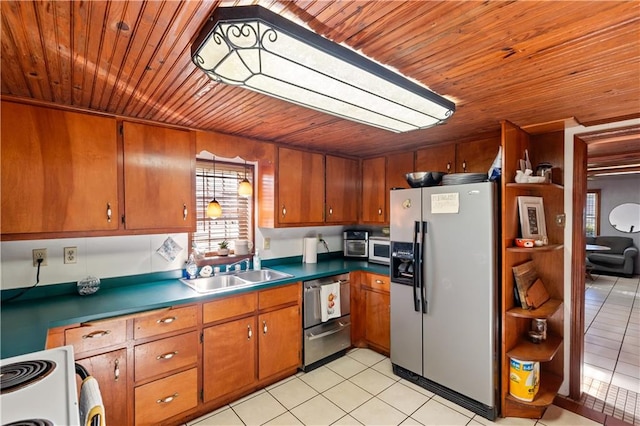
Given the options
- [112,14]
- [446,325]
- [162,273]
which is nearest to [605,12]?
[112,14]

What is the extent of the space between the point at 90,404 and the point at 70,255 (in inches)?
64.8

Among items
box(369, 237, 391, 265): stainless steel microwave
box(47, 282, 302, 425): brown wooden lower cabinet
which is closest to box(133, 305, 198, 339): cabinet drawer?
box(47, 282, 302, 425): brown wooden lower cabinet

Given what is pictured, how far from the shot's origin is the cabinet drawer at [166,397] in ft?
6.33

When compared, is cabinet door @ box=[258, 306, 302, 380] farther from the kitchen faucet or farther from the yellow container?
the yellow container

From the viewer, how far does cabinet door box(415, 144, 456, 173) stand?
9.65 ft

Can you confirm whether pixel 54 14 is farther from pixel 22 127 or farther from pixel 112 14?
pixel 22 127

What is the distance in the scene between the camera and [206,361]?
2.21 metres

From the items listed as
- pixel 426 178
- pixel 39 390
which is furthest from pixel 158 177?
pixel 426 178

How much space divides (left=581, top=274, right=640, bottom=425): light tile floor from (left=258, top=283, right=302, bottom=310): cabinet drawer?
8.18 feet

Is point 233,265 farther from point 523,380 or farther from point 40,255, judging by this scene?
point 523,380

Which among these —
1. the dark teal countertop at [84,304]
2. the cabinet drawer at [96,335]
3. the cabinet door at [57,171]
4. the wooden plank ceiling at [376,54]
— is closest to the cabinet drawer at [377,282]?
the dark teal countertop at [84,304]

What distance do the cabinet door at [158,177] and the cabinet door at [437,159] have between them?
2276 mm

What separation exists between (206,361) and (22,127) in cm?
195

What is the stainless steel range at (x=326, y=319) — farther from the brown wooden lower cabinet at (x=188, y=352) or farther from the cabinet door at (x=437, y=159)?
the cabinet door at (x=437, y=159)
